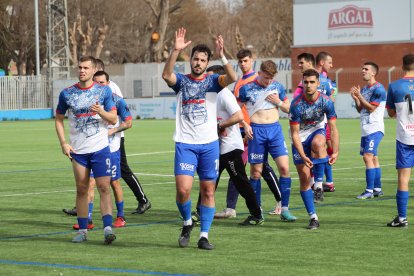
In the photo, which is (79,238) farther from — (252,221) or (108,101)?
(252,221)

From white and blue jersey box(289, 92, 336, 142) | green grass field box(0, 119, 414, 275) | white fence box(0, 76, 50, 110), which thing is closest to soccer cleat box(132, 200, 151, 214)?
green grass field box(0, 119, 414, 275)

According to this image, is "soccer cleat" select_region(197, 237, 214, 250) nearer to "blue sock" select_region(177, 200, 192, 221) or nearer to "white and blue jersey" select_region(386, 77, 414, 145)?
"blue sock" select_region(177, 200, 192, 221)

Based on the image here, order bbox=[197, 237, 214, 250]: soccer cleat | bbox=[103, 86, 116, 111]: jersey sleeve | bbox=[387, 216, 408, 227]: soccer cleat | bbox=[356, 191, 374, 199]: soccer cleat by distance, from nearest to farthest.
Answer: bbox=[197, 237, 214, 250]: soccer cleat → bbox=[103, 86, 116, 111]: jersey sleeve → bbox=[387, 216, 408, 227]: soccer cleat → bbox=[356, 191, 374, 199]: soccer cleat

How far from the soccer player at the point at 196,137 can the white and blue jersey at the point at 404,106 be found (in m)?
2.61

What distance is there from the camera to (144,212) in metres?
14.9

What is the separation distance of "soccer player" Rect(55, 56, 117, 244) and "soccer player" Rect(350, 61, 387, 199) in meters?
5.36

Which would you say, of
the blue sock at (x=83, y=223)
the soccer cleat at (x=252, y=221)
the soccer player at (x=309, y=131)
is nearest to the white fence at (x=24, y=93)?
the soccer player at (x=309, y=131)

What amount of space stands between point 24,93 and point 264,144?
47623mm

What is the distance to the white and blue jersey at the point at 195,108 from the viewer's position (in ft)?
37.7

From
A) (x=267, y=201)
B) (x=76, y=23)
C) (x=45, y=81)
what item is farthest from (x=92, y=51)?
(x=267, y=201)

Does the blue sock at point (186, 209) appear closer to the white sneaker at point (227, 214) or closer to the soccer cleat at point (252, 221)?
the soccer cleat at point (252, 221)

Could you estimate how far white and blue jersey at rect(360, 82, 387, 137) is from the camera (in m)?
16.8

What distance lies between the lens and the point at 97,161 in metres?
11.9

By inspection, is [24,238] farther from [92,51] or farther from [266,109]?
[92,51]
